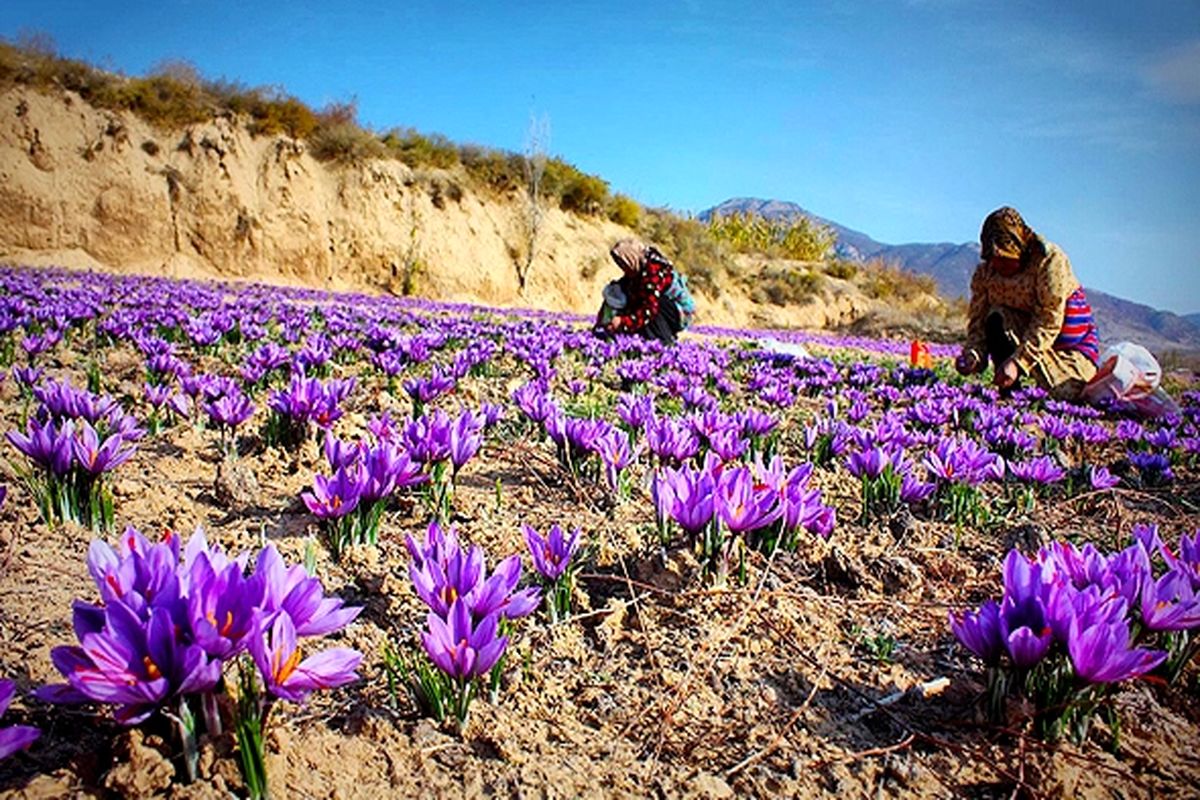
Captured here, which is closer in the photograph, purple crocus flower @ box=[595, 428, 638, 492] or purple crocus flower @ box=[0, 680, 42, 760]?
purple crocus flower @ box=[0, 680, 42, 760]

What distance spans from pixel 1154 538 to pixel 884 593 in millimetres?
652

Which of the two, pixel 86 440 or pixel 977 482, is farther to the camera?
pixel 977 482

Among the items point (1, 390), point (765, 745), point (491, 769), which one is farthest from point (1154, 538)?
point (1, 390)

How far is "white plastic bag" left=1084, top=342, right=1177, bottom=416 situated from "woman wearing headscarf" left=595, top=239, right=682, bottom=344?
15.8 ft

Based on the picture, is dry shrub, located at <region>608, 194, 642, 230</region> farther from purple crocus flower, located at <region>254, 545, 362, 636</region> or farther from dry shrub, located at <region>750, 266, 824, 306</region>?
purple crocus flower, located at <region>254, 545, 362, 636</region>

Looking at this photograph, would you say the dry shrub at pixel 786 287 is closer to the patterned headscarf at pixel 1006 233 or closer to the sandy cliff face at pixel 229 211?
the sandy cliff face at pixel 229 211

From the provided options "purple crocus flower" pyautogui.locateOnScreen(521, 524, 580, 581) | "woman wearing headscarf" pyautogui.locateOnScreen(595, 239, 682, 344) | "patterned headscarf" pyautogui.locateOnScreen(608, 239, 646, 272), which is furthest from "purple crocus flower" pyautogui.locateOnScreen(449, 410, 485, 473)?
"patterned headscarf" pyautogui.locateOnScreen(608, 239, 646, 272)

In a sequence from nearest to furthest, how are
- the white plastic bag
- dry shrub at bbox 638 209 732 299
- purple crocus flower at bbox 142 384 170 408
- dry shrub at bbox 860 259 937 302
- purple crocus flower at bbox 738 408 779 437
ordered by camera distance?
1. purple crocus flower at bbox 142 384 170 408
2. purple crocus flower at bbox 738 408 779 437
3. the white plastic bag
4. dry shrub at bbox 638 209 732 299
5. dry shrub at bbox 860 259 937 302

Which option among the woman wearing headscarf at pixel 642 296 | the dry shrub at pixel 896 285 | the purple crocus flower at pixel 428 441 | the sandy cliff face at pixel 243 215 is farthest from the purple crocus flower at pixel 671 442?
the dry shrub at pixel 896 285

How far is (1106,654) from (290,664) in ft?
4.44

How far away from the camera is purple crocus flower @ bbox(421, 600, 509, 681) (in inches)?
45.5

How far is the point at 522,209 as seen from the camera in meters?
27.7

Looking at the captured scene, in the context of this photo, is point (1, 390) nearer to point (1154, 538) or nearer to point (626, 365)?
point (626, 365)

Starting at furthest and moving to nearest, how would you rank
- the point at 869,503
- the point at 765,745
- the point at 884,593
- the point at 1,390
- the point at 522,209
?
the point at 522,209, the point at 1,390, the point at 869,503, the point at 884,593, the point at 765,745
